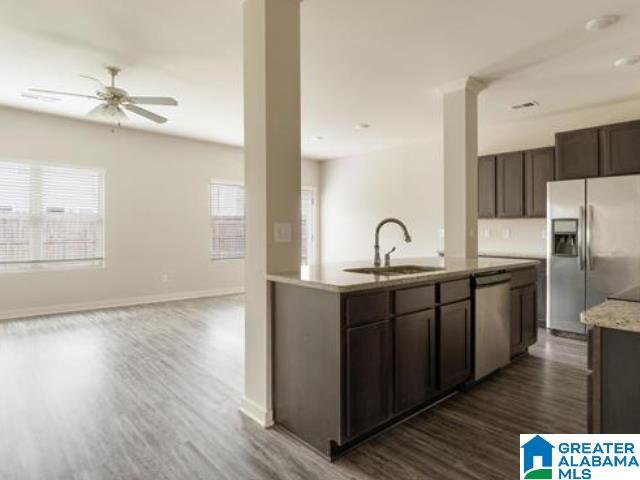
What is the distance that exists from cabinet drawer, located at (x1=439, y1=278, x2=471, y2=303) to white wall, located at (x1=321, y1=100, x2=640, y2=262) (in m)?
3.17

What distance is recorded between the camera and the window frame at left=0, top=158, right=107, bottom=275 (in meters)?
5.16

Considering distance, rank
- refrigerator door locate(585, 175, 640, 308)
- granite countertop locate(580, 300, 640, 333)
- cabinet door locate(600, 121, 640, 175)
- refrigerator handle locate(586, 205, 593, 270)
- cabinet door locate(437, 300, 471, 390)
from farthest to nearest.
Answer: refrigerator handle locate(586, 205, 593, 270) → cabinet door locate(600, 121, 640, 175) → refrigerator door locate(585, 175, 640, 308) → cabinet door locate(437, 300, 471, 390) → granite countertop locate(580, 300, 640, 333)

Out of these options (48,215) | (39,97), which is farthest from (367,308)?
(48,215)

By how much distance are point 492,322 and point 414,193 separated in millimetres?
4150

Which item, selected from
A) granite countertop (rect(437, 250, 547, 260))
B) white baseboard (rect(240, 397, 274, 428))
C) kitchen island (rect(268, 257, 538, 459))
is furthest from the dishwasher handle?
granite countertop (rect(437, 250, 547, 260))

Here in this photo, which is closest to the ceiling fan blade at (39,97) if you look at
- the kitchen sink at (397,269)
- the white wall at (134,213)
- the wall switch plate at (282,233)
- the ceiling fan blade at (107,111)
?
the white wall at (134,213)

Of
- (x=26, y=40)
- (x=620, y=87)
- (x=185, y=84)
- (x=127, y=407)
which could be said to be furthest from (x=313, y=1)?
Result: (x=620, y=87)

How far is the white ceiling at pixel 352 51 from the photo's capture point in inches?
108

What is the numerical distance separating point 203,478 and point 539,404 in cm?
222

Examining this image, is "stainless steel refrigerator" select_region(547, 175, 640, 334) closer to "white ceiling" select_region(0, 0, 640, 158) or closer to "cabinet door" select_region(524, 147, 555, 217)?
"cabinet door" select_region(524, 147, 555, 217)

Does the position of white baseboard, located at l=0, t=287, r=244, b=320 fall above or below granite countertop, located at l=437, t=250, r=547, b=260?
below

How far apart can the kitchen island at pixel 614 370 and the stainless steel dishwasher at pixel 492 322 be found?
150 centimetres

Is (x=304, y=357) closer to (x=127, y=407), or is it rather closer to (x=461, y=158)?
(x=127, y=407)

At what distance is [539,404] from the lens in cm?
263
